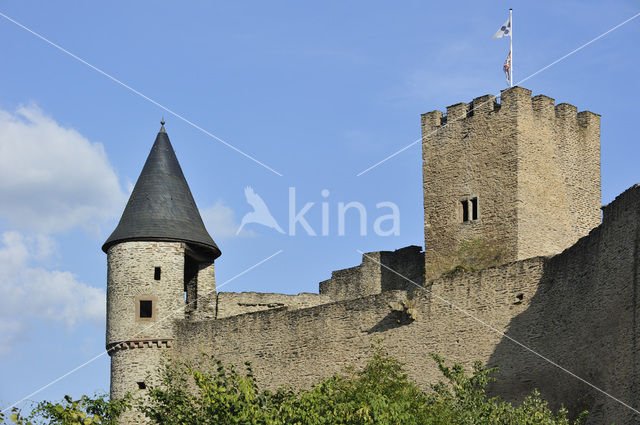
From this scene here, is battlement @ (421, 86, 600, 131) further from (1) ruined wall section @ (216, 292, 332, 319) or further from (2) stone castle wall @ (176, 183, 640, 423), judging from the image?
(1) ruined wall section @ (216, 292, 332, 319)

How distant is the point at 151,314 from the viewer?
37.9 m

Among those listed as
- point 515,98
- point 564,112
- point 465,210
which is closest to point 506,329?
point 465,210

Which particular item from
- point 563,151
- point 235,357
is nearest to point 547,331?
point 563,151

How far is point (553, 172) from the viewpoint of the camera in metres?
35.8

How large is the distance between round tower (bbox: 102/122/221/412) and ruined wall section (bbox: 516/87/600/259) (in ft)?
28.3

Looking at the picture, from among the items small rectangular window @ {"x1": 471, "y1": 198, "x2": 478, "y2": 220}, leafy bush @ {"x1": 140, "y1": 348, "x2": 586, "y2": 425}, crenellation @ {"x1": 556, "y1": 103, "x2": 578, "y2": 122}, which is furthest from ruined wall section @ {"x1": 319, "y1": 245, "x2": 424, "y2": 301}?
leafy bush @ {"x1": 140, "y1": 348, "x2": 586, "y2": 425}

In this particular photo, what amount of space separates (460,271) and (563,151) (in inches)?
158

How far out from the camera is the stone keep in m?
35.1

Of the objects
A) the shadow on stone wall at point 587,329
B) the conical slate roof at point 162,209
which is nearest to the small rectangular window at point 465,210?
the shadow on stone wall at point 587,329

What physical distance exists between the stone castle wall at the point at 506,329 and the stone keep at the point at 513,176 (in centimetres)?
279

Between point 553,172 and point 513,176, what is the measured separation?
1.15 meters

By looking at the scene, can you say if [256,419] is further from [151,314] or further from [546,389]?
[151,314]

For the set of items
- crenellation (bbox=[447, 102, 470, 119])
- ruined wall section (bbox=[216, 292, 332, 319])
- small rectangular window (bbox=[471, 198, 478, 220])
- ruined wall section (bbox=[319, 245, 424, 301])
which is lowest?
ruined wall section (bbox=[216, 292, 332, 319])

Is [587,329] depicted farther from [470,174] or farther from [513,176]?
[470,174]
